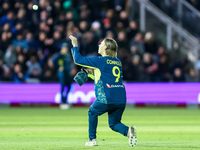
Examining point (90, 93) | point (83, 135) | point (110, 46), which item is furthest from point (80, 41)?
point (110, 46)

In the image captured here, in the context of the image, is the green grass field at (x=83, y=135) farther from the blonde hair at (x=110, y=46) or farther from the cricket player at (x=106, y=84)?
the blonde hair at (x=110, y=46)

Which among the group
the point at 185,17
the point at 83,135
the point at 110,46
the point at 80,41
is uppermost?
the point at 185,17

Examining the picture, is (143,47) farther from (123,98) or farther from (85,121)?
(123,98)

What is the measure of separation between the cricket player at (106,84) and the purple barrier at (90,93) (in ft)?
44.9

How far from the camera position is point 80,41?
23719mm

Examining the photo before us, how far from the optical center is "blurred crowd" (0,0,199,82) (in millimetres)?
23266

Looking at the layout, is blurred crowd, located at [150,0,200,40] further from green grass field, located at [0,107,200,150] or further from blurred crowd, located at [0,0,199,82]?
green grass field, located at [0,107,200,150]

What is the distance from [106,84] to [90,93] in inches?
551

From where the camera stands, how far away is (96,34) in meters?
24.0

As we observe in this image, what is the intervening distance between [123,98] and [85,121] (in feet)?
21.5

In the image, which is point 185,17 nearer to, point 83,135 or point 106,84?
point 83,135

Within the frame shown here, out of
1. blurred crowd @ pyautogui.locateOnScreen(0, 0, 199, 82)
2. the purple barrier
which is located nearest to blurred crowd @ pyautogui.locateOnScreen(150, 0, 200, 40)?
blurred crowd @ pyautogui.locateOnScreen(0, 0, 199, 82)

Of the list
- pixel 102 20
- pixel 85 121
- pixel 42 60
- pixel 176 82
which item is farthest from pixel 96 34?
pixel 85 121

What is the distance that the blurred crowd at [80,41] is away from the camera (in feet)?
76.3
